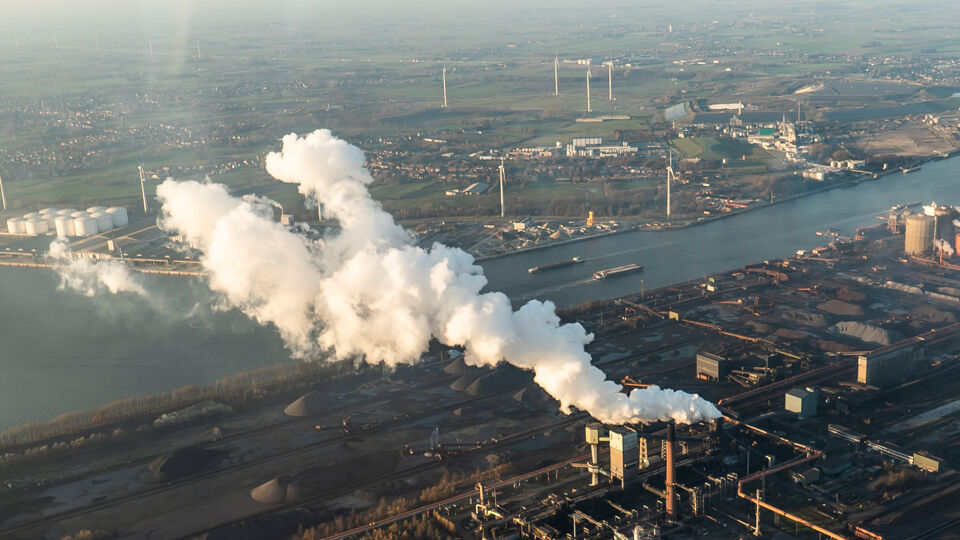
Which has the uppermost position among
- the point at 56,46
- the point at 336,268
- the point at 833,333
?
the point at 56,46

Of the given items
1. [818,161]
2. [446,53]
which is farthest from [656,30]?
[818,161]

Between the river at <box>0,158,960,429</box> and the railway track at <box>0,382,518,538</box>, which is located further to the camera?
the river at <box>0,158,960,429</box>

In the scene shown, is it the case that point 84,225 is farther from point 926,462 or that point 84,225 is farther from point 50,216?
point 926,462

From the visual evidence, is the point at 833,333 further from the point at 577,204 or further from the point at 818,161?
the point at 818,161

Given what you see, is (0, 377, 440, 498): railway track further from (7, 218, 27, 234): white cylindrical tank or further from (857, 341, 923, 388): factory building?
(7, 218, 27, 234): white cylindrical tank

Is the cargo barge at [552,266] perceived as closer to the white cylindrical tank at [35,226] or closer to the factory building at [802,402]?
the factory building at [802,402]

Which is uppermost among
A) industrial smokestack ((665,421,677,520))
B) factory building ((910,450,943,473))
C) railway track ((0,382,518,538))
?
industrial smokestack ((665,421,677,520))

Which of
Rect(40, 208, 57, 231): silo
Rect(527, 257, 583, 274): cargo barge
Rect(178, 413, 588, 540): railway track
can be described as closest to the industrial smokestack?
Rect(178, 413, 588, 540): railway track
